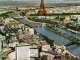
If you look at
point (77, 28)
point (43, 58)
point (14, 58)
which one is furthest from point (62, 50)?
point (77, 28)

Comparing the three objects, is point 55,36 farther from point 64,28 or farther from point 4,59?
point 4,59

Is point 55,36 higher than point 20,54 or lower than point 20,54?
lower

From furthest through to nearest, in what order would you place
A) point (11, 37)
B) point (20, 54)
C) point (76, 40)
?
point (76, 40), point (11, 37), point (20, 54)

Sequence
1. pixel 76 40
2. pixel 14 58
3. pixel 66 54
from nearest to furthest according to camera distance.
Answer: pixel 14 58 < pixel 66 54 < pixel 76 40

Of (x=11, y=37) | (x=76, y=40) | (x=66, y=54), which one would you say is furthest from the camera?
(x=76, y=40)

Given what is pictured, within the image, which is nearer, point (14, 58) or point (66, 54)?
point (14, 58)

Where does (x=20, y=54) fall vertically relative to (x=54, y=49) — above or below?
above

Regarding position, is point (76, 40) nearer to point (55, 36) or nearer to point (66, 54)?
point (55, 36)

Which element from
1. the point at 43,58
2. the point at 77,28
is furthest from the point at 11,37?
the point at 77,28

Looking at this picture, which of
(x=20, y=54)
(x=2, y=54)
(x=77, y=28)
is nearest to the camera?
(x=20, y=54)
